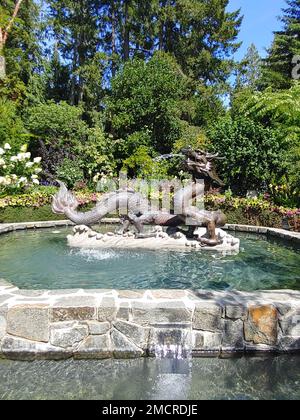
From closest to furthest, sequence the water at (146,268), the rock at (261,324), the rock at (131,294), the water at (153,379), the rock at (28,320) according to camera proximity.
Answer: the water at (153,379)
the rock at (28,320)
the rock at (261,324)
the rock at (131,294)
the water at (146,268)

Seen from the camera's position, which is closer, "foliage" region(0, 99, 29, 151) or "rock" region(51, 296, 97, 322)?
"rock" region(51, 296, 97, 322)

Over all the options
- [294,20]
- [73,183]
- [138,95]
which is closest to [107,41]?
[138,95]

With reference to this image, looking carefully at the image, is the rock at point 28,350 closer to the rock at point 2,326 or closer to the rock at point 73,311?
the rock at point 2,326

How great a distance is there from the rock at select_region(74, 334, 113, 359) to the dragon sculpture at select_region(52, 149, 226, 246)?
4.51m

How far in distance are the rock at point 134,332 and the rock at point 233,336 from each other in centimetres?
78

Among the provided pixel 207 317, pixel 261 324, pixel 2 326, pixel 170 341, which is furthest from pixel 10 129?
pixel 261 324

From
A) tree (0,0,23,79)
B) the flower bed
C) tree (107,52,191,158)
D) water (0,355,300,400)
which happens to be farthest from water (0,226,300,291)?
tree (0,0,23,79)

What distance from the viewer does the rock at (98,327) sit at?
11.1 feet

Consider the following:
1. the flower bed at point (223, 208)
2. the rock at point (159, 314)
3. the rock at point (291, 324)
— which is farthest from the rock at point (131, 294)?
the flower bed at point (223, 208)

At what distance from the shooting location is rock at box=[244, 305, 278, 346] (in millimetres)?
3438

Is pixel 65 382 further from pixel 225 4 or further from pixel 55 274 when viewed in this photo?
pixel 225 4

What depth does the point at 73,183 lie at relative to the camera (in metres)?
16.1

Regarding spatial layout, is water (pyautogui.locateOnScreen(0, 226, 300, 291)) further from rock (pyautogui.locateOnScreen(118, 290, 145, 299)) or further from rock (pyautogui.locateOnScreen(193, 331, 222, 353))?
rock (pyautogui.locateOnScreen(193, 331, 222, 353))
